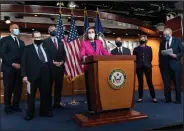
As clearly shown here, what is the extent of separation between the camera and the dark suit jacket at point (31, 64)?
10.3ft

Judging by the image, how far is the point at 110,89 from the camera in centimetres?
288

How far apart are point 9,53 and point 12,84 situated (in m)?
0.54

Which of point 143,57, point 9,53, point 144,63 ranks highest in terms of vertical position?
point 9,53

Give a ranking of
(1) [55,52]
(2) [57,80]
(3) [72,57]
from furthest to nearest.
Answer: (3) [72,57] < (2) [57,80] < (1) [55,52]

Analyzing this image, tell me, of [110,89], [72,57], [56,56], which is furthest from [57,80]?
[110,89]

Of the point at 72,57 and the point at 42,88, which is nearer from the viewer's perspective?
the point at 42,88

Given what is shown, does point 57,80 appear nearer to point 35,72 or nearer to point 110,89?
point 35,72

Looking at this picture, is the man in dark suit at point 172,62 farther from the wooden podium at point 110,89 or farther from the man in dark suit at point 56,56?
the man in dark suit at point 56,56

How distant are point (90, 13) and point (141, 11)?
277cm

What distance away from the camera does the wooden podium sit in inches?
111

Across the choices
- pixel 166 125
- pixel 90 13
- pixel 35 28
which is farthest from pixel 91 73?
pixel 35 28

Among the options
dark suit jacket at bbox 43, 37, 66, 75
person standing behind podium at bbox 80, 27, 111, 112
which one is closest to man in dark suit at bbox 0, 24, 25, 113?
dark suit jacket at bbox 43, 37, 66, 75

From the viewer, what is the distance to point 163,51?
421cm

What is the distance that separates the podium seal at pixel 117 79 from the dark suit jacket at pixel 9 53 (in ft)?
5.92
